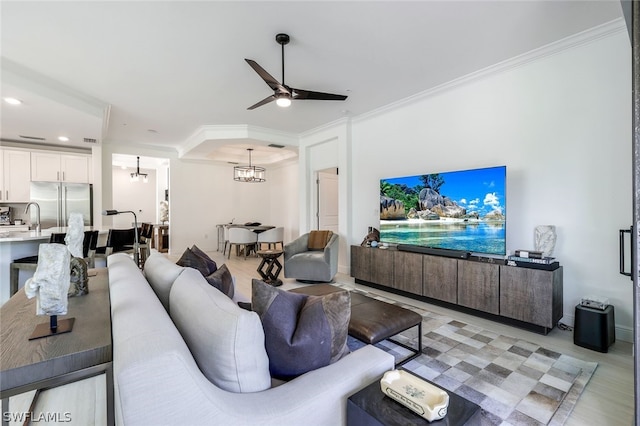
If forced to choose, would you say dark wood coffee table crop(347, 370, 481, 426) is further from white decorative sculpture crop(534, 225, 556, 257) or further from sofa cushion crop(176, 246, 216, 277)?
white decorative sculpture crop(534, 225, 556, 257)

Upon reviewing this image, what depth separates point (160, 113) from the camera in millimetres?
4711

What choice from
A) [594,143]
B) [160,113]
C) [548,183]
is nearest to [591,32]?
[594,143]

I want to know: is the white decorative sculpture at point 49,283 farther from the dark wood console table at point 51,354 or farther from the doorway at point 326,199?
the doorway at point 326,199

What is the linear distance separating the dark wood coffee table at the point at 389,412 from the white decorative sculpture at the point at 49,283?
1239 mm

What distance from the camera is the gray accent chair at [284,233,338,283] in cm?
447

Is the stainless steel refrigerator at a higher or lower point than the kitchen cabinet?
lower

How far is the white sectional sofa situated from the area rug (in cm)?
105

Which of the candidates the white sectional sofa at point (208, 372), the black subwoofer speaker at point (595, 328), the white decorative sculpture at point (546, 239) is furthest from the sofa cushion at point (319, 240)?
the white sectional sofa at point (208, 372)

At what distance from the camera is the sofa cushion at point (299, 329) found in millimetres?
1156

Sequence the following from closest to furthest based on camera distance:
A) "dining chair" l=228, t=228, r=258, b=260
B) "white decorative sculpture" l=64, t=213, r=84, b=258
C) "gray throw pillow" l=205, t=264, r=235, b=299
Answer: "white decorative sculpture" l=64, t=213, r=84, b=258 → "gray throw pillow" l=205, t=264, r=235, b=299 → "dining chair" l=228, t=228, r=258, b=260

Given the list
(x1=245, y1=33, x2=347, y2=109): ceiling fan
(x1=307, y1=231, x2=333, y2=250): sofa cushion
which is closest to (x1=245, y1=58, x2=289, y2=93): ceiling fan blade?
(x1=245, y1=33, x2=347, y2=109): ceiling fan

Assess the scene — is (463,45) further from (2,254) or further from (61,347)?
(2,254)

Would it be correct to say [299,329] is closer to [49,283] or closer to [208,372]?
[208,372]

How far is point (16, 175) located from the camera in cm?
554
